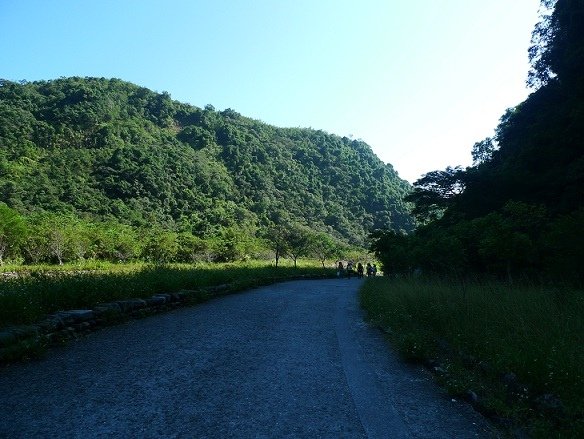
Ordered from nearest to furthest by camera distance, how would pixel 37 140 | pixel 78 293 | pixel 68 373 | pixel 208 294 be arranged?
pixel 68 373 → pixel 78 293 → pixel 208 294 → pixel 37 140

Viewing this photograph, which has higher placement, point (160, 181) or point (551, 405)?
point (160, 181)

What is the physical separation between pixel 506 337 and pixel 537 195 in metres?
15.2

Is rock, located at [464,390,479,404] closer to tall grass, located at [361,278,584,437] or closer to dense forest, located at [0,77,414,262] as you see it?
tall grass, located at [361,278,584,437]

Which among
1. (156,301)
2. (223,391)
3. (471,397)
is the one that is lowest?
(223,391)

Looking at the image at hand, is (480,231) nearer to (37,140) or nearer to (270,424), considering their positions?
(270,424)

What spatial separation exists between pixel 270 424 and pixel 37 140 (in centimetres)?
10977

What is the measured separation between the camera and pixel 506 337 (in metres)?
5.86

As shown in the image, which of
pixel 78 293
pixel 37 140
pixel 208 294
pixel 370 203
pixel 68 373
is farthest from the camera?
pixel 370 203

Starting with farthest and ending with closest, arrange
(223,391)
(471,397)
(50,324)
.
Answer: (50,324) < (223,391) < (471,397)

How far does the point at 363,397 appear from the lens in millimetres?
4805

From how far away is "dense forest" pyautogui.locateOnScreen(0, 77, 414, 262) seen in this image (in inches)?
2090

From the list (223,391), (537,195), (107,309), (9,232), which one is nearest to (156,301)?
(107,309)

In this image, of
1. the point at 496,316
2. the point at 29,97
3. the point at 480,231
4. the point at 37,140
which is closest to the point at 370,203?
the point at 37,140

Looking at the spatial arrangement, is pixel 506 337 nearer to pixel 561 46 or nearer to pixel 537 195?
pixel 537 195
